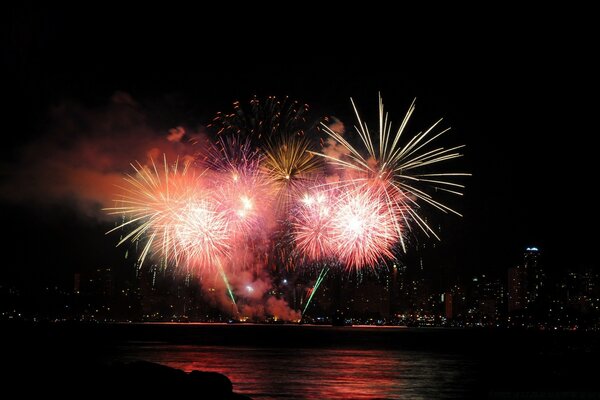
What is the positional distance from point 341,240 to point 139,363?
2539 centimetres

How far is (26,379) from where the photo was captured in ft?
91.0

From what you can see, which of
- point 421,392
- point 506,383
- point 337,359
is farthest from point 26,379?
point 337,359

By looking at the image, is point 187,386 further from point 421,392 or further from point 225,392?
point 421,392

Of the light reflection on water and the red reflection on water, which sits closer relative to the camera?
the red reflection on water

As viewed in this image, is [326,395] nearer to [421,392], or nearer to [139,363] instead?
[421,392]

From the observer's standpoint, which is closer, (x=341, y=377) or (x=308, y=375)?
(x=341, y=377)

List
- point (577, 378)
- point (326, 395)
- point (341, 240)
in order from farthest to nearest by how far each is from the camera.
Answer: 1. point (341, 240)
2. point (577, 378)
3. point (326, 395)

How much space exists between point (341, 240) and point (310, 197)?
3804 millimetres

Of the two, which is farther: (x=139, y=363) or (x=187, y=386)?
(x=139, y=363)

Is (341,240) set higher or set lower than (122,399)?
higher

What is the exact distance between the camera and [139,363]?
3222 cm

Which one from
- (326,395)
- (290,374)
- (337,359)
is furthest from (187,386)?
(337,359)

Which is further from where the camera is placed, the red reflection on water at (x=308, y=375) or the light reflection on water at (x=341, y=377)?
the light reflection on water at (x=341, y=377)

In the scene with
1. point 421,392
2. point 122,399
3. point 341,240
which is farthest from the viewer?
point 341,240
